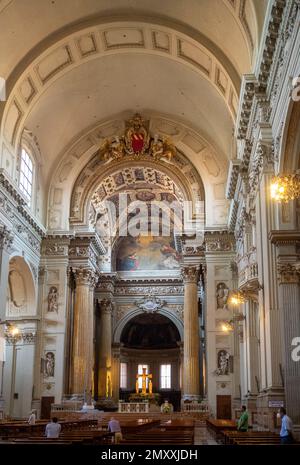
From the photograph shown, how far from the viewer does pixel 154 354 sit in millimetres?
48219

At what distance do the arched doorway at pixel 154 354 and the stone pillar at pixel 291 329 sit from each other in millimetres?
29632

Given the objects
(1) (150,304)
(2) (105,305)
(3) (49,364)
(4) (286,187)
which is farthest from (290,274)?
(1) (150,304)

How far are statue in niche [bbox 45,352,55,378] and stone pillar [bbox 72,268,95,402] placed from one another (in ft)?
4.47

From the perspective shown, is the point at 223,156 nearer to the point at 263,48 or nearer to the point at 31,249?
the point at 31,249

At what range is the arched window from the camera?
1166 inches

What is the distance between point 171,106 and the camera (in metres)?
31.7

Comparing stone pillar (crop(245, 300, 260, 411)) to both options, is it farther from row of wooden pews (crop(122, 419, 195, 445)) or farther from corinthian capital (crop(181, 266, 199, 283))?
corinthian capital (crop(181, 266, 199, 283))

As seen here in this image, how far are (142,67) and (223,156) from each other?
6.46 metres

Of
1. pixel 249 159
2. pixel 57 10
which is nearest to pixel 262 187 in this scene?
pixel 249 159

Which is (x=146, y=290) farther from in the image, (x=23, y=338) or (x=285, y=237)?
(x=285, y=237)

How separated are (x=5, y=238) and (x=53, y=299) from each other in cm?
699

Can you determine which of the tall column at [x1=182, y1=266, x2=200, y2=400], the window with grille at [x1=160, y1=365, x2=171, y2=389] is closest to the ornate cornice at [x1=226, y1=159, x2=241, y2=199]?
the tall column at [x1=182, y1=266, x2=200, y2=400]

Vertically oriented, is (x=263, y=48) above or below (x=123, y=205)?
below

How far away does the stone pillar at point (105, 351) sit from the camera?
3966cm
